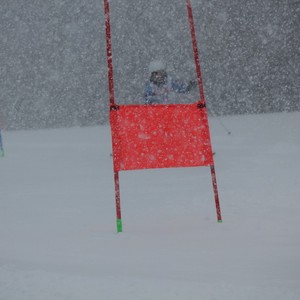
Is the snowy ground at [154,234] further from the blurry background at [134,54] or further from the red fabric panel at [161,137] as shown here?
the blurry background at [134,54]

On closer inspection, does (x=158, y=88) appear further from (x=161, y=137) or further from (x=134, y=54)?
(x=134, y=54)

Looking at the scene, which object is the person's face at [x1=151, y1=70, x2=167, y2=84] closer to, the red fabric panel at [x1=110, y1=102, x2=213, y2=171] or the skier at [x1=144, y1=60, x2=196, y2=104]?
the skier at [x1=144, y1=60, x2=196, y2=104]

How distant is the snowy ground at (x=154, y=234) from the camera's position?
2.69 m

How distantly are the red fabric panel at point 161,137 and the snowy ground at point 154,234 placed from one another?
43 cm

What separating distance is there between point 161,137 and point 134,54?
15019 millimetres

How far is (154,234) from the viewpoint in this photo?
389 centimetres

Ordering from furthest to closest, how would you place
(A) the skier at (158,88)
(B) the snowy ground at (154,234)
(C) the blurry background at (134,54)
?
(C) the blurry background at (134,54) → (A) the skier at (158,88) → (B) the snowy ground at (154,234)

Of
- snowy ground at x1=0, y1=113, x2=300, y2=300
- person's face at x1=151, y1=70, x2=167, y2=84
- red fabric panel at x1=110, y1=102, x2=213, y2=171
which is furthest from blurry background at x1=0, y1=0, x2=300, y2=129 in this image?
red fabric panel at x1=110, y1=102, x2=213, y2=171

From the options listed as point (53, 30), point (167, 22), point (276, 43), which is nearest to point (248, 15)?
point (276, 43)

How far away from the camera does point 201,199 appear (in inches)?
205

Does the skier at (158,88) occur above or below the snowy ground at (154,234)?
above

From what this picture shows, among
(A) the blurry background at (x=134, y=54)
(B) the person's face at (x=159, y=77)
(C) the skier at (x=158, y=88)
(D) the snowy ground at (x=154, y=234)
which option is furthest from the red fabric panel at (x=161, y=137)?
(A) the blurry background at (x=134, y=54)

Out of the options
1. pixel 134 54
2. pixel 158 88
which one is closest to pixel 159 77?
pixel 158 88

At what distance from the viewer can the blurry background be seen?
59.1 ft
